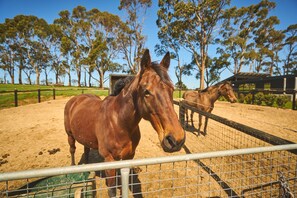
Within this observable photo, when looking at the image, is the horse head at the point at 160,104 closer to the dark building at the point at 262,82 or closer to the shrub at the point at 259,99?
the shrub at the point at 259,99

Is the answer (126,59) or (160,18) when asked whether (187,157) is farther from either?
(126,59)

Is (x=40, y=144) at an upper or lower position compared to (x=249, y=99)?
lower

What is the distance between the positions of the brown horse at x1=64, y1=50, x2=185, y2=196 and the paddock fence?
0.28 metres

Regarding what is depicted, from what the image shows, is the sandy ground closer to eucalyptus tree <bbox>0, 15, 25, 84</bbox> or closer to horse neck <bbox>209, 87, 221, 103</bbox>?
horse neck <bbox>209, 87, 221, 103</bbox>

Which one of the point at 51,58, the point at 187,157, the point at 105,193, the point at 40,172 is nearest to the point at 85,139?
the point at 105,193

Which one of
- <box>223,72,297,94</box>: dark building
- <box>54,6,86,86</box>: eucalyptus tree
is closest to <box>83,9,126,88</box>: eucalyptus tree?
<box>54,6,86,86</box>: eucalyptus tree

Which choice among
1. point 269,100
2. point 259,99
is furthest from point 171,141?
point 259,99

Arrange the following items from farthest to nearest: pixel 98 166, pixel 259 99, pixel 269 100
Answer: pixel 259 99
pixel 269 100
pixel 98 166

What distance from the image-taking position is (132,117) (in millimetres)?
2188

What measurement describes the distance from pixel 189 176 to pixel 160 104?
2863 mm

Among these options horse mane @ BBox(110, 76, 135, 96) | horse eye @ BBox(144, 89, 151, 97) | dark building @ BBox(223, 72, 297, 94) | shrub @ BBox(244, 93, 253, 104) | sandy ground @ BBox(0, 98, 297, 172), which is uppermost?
dark building @ BBox(223, 72, 297, 94)

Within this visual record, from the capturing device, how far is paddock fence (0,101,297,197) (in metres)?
1.15

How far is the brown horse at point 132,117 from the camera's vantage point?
1.62 metres

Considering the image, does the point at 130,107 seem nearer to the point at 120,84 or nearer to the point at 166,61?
the point at 120,84
